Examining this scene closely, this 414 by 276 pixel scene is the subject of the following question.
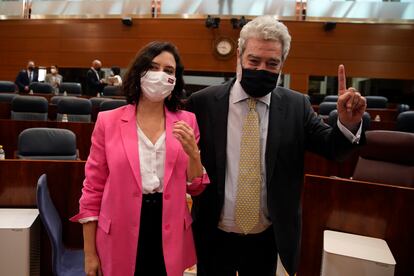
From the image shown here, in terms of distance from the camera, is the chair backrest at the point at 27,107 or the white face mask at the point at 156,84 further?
the chair backrest at the point at 27,107

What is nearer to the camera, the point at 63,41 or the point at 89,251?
the point at 89,251

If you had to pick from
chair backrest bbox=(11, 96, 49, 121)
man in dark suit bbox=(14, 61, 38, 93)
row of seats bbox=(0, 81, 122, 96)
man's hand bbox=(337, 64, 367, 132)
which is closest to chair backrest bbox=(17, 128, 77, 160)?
chair backrest bbox=(11, 96, 49, 121)

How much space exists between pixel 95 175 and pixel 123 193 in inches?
5.1

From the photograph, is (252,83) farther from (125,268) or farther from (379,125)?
(379,125)

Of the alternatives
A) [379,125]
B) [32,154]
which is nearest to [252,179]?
[32,154]

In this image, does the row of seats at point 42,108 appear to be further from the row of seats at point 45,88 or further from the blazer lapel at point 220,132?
the blazer lapel at point 220,132

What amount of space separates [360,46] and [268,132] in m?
9.29

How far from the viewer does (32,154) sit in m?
3.16

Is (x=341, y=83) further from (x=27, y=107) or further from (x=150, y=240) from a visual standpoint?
(x=27, y=107)

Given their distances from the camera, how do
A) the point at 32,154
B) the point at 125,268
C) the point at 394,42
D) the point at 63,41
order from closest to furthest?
the point at 125,268 < the point at 32,154 < the point at 394,42 < the point at 63,41

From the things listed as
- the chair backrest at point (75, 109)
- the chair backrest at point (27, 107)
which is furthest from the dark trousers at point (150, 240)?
the chair backrest at point (27, 107)

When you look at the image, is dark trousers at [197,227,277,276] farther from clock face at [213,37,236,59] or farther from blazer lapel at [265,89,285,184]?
clock face at [213,37,236,59]

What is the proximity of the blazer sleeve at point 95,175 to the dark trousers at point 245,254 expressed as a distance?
52 cm

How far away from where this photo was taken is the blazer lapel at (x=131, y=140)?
131 centimetres
